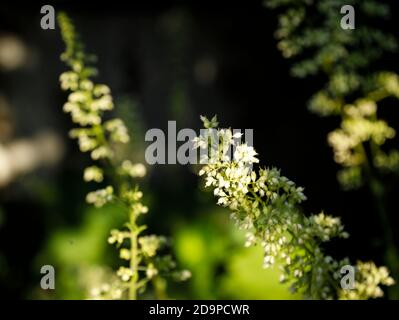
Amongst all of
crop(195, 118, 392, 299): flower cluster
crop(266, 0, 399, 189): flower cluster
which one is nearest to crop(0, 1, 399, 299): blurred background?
crop(266, 0, 399, 189): flower cluster

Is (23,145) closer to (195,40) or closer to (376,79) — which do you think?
(195,40)

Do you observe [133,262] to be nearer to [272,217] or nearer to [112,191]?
[112,191]

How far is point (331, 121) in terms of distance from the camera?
605 centimetres

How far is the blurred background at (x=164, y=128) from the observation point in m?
4.71

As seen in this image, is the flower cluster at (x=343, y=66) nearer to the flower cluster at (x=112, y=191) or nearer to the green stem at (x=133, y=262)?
the flower cluster at (x=112, y=191)

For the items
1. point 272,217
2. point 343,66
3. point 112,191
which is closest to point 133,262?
point 112,191

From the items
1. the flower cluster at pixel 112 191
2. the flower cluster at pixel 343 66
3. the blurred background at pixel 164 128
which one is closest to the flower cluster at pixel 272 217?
the flower cluster at pixel 112 191

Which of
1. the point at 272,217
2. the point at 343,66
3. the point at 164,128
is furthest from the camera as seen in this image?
the point at 164,128

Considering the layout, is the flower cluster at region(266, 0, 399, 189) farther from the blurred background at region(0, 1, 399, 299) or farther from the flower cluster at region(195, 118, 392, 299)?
the flower cluster at region(195, 118, 392, 299)

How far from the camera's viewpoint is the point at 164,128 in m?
8.20

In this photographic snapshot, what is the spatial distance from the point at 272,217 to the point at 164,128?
6469 millimetres

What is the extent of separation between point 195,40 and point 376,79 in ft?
17.2
